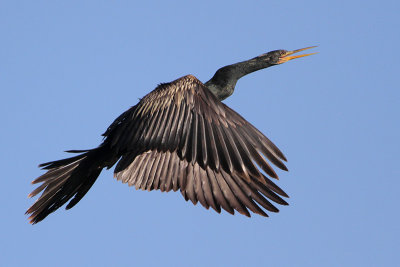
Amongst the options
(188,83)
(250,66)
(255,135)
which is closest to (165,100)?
(188,83)

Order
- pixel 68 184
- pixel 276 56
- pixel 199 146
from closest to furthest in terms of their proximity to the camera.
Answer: pixel 199 146 → pixel 68 184 → pixel 276 56

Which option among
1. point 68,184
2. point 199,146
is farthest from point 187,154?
point 68,184

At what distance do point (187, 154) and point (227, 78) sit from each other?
2.57 metres

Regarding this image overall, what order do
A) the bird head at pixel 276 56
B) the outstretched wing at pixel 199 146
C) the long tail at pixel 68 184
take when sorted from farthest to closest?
the bird head at pixel 276 56
the long tail at pixel 68 184
the outstretched wing at pixel 199 146

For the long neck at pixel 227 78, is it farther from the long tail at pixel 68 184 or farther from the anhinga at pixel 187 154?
the long tail at pixel 68 184

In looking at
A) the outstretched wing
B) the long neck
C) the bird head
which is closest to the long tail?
the outstretched wing

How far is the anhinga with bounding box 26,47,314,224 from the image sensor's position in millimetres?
9766

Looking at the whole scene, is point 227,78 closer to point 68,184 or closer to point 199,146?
point 199,146

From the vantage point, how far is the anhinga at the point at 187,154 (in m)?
9.77

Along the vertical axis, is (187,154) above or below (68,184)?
below

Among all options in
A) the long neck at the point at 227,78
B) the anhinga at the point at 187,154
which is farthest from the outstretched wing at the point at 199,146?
the long neck at the point at 227,78

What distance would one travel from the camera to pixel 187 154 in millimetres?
9789

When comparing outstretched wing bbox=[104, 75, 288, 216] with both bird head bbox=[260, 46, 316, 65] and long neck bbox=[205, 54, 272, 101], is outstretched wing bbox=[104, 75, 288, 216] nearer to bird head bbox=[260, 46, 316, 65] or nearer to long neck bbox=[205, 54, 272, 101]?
long neck bbox=[205, 54, 272, 101]

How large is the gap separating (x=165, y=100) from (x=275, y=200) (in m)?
2.05
